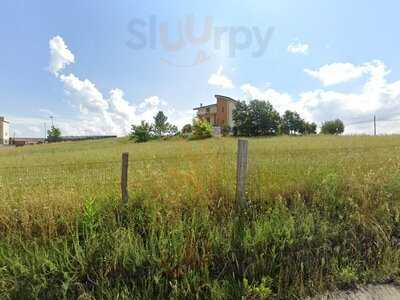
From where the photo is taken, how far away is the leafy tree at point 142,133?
223ft

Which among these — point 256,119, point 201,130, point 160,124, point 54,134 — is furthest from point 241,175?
point 54,134

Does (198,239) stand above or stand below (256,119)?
below

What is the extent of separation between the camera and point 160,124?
78938mm

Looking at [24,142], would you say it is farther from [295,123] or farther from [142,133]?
[295,123]

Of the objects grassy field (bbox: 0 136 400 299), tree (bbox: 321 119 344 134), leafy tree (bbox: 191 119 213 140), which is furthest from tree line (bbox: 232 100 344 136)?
grassy field (bbox: 0 136 400 299)

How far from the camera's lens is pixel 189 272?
2.94 metres

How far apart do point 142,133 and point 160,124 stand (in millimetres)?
11132

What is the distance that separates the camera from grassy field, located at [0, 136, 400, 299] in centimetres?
287

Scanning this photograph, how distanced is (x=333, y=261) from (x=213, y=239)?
4.63 ft

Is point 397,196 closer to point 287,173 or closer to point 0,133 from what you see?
point 287,173

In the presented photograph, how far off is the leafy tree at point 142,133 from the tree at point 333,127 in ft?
158

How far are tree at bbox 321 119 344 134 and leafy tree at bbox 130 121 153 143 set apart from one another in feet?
158

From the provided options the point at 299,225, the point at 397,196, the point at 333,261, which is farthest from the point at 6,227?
the point at 397,196

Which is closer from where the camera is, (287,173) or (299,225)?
(299,225)
